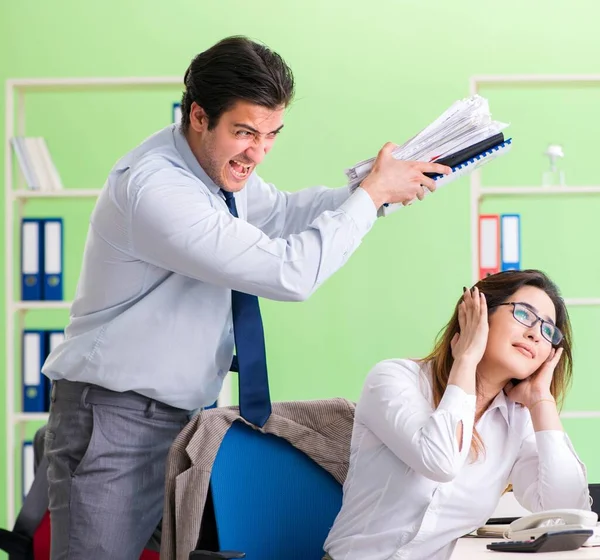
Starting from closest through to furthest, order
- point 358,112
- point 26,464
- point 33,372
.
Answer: point 33,372, point 26,464, point 358,112

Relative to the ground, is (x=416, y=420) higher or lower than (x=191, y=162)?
lower

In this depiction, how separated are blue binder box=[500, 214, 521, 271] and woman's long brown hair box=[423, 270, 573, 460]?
5.87ft

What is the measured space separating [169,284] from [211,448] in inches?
13.5

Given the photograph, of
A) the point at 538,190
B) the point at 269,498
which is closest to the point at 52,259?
the point at 538,190

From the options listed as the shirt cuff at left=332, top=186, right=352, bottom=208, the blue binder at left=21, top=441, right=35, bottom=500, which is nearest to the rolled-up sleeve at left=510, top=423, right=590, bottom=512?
the shirt cuff at left=332, top=186, right=352, bottom=208

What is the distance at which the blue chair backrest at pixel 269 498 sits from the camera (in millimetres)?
1941

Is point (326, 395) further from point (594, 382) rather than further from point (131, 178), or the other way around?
point (131, 178)

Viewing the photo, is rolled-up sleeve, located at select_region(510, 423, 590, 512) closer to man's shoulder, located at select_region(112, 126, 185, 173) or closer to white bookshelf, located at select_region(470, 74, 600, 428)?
man's shoulder, located at select_region(112, 126, 185, 173)

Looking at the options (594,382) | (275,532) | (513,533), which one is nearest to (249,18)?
(594,382)

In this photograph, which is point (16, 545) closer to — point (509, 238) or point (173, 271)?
point (173, 271)

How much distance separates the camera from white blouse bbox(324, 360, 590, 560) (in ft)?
5.97

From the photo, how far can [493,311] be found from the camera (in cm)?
202

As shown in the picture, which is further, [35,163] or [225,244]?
[35,163]

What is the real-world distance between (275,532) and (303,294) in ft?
1.77
